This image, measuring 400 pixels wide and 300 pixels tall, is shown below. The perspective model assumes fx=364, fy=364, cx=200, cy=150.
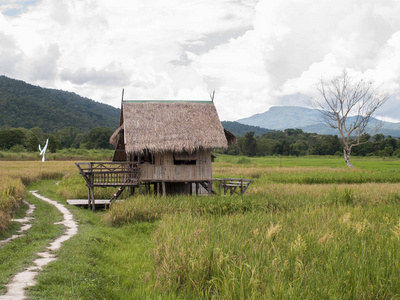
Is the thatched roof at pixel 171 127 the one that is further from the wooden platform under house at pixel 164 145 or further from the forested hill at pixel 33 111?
the forested hill at pixel 33 111

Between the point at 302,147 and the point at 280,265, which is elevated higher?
the point at 302,147

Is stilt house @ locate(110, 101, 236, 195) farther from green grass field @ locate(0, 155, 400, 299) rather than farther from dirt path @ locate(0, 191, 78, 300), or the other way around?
green grass field @ locate(0, 155, 400, 299)

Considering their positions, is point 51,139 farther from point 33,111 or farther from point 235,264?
point 235,264

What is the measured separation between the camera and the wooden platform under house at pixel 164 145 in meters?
15.3

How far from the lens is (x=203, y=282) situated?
5199 mm

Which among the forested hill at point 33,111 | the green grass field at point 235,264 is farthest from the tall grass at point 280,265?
the forested hill at point 33,111

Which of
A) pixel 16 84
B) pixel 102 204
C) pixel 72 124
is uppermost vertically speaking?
pixel 16 84

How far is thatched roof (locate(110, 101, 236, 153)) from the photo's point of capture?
15.3m

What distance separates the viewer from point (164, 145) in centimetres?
1526

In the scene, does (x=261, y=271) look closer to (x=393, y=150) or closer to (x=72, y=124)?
(x=393, y=150)

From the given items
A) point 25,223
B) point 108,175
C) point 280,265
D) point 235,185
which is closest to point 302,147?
point 235,185

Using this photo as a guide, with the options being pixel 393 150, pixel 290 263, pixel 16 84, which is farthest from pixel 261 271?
pixel 16 84

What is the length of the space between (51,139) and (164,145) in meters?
43.2

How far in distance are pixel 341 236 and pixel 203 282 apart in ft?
8.93
